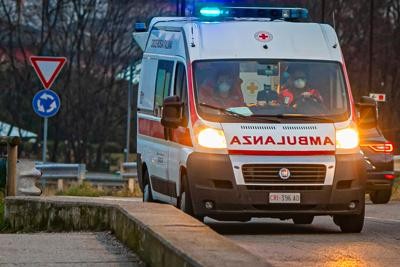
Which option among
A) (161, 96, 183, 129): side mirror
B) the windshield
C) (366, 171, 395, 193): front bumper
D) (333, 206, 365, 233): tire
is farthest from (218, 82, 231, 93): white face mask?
(366, 171, 395, 193): front bumper

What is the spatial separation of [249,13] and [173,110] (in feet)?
8.80

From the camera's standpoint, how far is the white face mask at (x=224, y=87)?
14.1 meters

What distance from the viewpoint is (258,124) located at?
13.7 meters

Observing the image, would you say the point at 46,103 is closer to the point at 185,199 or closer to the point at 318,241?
the point at 185,199

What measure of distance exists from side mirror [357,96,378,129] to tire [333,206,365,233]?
129 cm

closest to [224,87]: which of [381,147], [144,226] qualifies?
[144,226]

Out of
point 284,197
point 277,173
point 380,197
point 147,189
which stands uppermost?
point 277,173

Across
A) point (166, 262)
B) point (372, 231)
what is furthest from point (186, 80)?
point (166, 262)

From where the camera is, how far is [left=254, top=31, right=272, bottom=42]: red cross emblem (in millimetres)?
14664

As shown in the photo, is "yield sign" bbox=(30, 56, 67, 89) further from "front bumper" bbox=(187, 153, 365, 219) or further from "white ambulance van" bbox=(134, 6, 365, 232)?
"front bumper" bbox=(187, 153, 365, 219)

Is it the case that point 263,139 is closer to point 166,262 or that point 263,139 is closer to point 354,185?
point 354,185

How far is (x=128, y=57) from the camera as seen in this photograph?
54594 mm

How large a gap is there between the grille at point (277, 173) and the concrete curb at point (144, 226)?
4.86 ft

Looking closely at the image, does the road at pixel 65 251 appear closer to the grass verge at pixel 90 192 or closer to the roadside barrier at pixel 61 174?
the grass verge at pixel 90 192
